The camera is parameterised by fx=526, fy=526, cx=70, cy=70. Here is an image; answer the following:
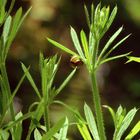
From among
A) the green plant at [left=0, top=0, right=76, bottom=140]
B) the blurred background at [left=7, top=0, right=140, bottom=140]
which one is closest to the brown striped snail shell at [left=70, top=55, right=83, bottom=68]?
the green plant at [left=0, top=0, right=76, bottom=140]

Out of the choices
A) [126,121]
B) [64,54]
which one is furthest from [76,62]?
[64,54]

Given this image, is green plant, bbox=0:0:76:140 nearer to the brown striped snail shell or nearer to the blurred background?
the brown striped snail shell

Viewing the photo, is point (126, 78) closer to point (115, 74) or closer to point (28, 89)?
point (115, 74)

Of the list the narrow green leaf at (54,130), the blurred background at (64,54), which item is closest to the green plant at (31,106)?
the narrow green leaf at (54,130)

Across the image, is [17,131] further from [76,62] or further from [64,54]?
[64,54]

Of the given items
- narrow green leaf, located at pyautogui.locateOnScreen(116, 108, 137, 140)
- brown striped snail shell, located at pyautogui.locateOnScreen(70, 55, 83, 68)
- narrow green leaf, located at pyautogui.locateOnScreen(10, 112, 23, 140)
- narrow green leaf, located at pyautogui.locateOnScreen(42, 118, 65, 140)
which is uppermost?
brown striped snail shell, located at pyautogui.locateOnScreen(70, 55, 83, 68)

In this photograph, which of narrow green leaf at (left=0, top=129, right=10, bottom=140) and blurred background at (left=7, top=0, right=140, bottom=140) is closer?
narrow green leaf at (left=0, top=129, right=10, bottom=140)

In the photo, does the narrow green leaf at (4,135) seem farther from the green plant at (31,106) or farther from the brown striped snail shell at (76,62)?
the brown striped snail shell at (76,62)

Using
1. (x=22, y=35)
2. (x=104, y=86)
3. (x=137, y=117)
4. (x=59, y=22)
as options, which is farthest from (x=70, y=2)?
(x=137, y=117)
